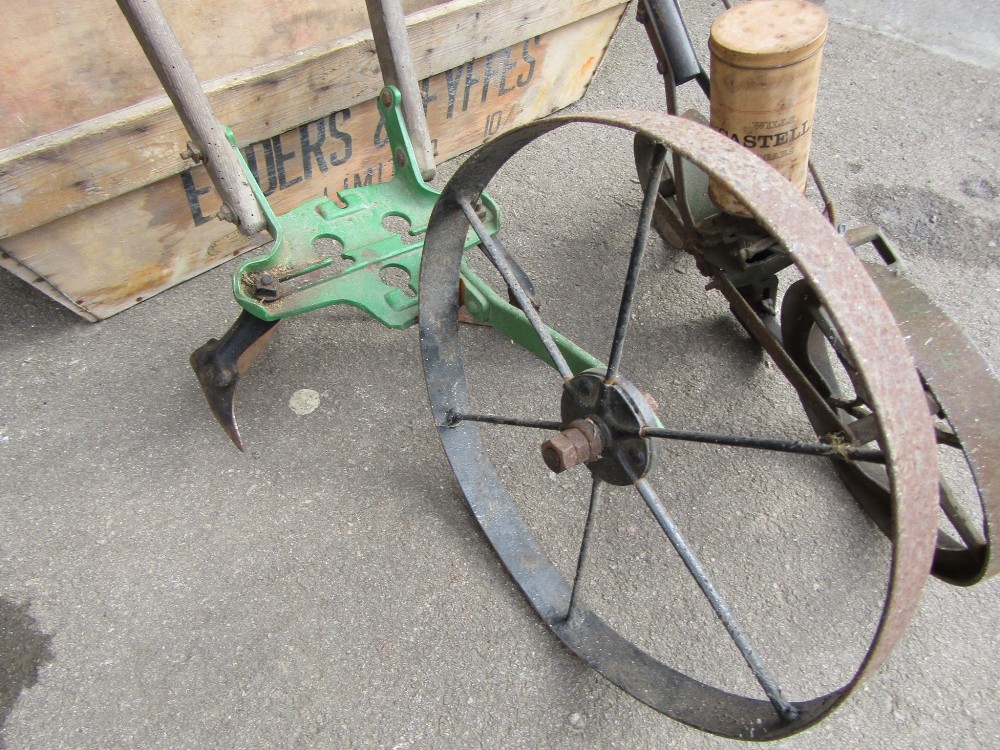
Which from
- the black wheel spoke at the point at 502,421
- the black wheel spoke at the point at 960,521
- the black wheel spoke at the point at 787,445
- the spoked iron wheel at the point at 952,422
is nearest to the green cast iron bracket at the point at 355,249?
the black wheel spoke at the point at 502,421

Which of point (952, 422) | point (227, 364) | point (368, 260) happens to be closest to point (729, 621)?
point (952, 422)

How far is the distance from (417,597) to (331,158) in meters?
1.28

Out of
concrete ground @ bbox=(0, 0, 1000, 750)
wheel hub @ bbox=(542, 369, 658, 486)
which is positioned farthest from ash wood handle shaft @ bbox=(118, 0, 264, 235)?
wheel hub @ bbox=(542, 369, 658, 486)

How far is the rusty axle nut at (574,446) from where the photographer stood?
1.30 metres

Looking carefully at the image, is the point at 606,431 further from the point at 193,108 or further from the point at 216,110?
the point at 216,110

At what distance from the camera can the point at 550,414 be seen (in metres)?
1.93

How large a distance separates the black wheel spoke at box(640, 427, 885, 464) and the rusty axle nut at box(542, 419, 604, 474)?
0.09m

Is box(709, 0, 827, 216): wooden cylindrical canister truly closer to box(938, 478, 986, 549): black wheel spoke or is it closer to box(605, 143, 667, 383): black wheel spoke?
box(605, 143, 667, 383): black wheel spoke

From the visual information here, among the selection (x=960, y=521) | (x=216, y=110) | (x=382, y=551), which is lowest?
(x=382, y=551)

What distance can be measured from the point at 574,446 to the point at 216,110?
1.25 meters

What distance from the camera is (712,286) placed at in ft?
5.93

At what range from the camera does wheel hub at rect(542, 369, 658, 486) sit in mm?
1285

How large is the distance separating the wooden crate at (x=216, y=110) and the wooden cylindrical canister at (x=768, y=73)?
0.93 meters

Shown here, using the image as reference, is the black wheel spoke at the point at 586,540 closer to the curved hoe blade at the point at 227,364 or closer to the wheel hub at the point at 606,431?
the wheel hub at the point at 606,431
